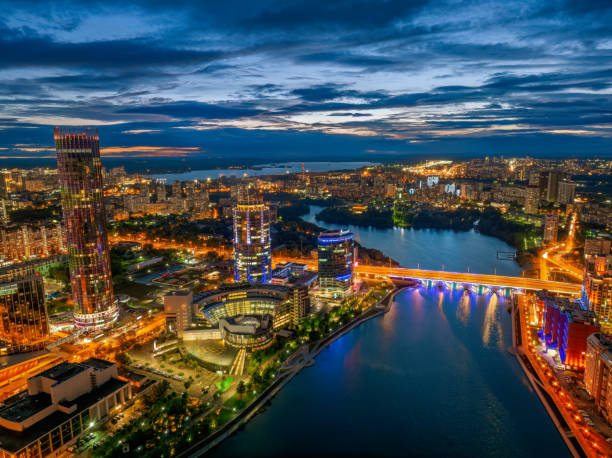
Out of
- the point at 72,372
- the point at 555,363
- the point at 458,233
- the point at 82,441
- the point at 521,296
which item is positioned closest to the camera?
the point at 82,441

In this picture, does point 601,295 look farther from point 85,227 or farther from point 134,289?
point 134,289

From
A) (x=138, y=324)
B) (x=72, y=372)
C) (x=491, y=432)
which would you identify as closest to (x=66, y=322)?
(x=138, y=324)

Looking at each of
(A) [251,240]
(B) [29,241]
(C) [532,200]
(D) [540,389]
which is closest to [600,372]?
(D) [540,389]

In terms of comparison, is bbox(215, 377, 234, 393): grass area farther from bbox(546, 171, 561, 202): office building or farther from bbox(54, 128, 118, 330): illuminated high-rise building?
bbox(546, 171, 561, 202): office building

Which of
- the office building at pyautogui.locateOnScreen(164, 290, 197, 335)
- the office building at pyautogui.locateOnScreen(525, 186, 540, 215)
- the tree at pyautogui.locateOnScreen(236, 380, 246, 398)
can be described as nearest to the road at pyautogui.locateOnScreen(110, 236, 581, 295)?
the office building at pyautogui.locateOnScreen(164, 290, 197, 335)

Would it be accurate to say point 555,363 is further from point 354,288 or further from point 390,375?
point 354,288

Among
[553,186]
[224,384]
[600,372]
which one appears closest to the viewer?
[600,372]
